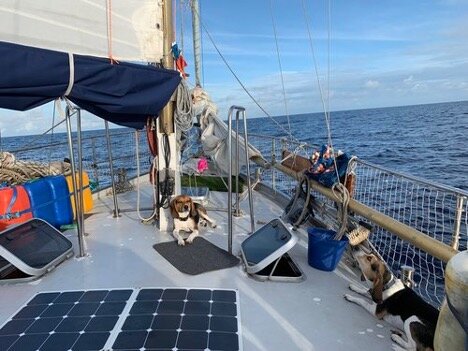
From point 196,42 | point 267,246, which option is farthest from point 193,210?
point 196,42

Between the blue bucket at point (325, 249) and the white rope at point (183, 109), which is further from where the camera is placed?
the white rope at point (183, 109)

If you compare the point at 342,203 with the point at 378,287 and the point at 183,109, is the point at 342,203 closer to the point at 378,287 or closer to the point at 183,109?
the point at 378,287

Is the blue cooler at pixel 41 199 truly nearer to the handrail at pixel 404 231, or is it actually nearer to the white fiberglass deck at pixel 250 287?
the white fiberglass deck at pixel 250 287

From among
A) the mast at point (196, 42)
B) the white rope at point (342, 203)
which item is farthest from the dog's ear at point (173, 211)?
the mast at point (196, 42)

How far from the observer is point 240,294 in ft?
9.36

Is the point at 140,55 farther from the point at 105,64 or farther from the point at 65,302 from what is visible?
the point at 65,302

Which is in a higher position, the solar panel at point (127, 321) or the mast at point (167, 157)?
the mast at point (167, 157)

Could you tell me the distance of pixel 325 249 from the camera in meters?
3.26

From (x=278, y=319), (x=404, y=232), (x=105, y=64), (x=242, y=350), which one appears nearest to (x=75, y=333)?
(x=242, y=350)

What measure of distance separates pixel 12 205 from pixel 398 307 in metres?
4.07

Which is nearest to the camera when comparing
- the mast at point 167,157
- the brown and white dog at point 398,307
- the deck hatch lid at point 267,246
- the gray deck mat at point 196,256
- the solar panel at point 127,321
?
the brown and white dog at point 398,307

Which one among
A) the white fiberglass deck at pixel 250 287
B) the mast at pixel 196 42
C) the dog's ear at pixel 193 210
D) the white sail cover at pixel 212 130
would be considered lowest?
the white fiberglass deck at pixel 250 287

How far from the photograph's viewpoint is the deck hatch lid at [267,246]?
303 cm

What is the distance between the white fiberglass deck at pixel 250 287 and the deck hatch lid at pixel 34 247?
0.11m
